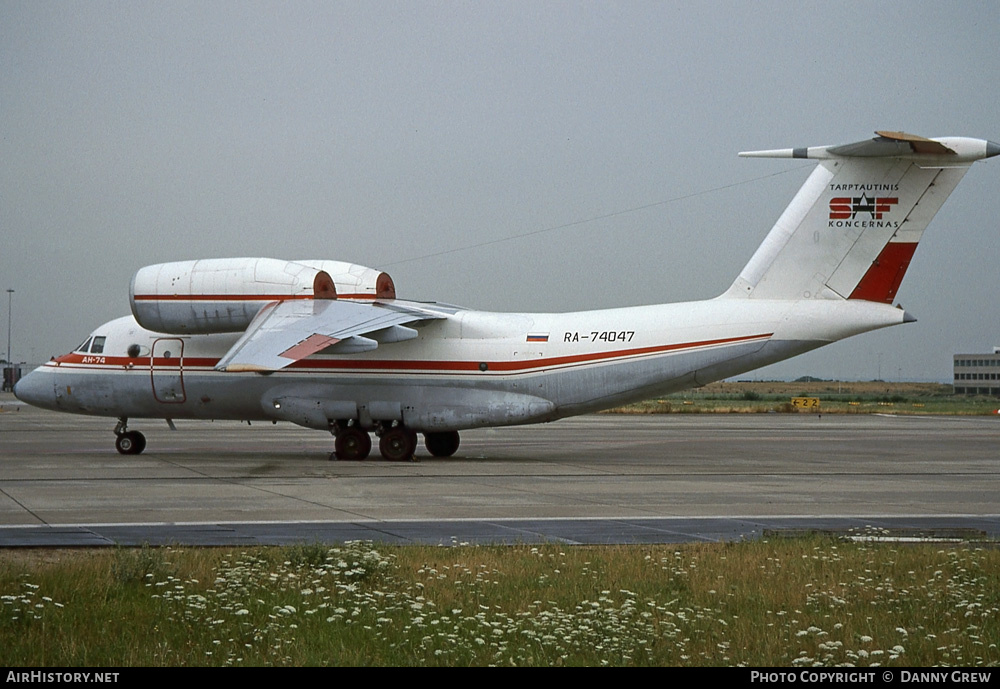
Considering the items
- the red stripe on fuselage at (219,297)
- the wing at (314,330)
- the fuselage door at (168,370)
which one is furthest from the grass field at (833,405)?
the red stripe on fuselage at (219,297)

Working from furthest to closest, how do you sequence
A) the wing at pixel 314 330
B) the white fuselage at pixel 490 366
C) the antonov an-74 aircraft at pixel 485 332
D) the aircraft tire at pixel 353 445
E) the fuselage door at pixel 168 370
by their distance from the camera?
the fuselage door at pixel 168 370
the aircraft tire at pixel 353 445
the white fuselage at pixel 490 366
the antonov an-74 aircraft at pixel 485 332
the wing at pixel 314 330

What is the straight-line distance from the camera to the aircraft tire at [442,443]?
27.3m

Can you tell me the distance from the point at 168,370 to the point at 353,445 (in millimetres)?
5059

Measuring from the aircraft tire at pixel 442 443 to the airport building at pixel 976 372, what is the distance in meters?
117

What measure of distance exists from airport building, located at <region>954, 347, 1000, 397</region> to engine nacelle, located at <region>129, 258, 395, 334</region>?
121296mm

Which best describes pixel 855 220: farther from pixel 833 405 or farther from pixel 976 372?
pixel 976 372

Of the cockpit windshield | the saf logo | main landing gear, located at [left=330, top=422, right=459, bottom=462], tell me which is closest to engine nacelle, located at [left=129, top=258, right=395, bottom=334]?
the cockpit windshield

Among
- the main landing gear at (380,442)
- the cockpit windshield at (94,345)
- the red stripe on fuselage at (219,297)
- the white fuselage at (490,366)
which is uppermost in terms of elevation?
the red stripe on fuselage at (219,297)

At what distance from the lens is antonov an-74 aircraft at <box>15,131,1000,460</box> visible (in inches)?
909

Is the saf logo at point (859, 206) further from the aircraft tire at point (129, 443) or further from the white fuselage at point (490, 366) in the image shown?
the aircraft tire at point (129, 443)

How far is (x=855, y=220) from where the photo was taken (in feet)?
76.4

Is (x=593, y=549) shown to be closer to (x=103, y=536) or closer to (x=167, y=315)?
(x=103, y=536)
